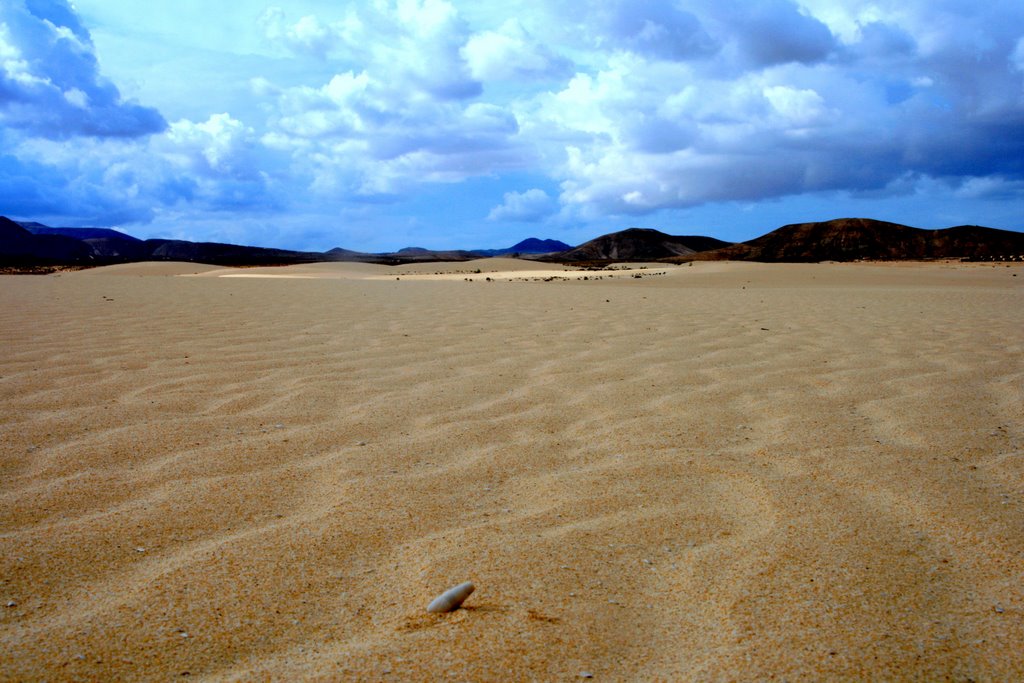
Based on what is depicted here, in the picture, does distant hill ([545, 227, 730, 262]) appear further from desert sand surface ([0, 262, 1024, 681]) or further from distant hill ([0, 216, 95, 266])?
desert sand surface ([0, 262, 1024, 681])

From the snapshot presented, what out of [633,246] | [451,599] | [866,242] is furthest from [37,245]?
[451,599]

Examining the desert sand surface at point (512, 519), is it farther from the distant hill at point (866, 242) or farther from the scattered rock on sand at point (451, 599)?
the distant hill at point (866, 242)

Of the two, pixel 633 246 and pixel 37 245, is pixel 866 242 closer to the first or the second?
pixel 633 246

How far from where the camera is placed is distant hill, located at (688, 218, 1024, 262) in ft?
156

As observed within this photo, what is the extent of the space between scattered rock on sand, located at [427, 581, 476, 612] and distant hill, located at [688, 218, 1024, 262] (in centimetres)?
4893

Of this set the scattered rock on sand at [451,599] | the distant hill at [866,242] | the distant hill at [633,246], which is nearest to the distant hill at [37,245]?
the distant hill at [633,246]

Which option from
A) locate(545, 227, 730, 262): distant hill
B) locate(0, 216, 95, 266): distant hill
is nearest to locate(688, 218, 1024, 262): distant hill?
locate(545, 227, 730, 262): distant hill

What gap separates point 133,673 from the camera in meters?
1.51

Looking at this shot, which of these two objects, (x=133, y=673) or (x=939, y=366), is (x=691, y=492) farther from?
(x=939, y=366)

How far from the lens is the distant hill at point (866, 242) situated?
47.7 metres

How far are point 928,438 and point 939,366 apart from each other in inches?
76.8

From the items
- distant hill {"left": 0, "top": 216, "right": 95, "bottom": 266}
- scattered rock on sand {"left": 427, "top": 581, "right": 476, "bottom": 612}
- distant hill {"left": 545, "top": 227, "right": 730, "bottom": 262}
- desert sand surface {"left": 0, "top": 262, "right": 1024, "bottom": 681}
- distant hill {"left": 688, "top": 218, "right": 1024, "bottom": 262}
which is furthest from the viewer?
distant hill {"left": 0, "top": 216, "right": 95, "bottom": 266}

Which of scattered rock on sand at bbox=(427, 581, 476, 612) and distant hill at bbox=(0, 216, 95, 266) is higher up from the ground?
distant hill at bbox=(0, 216, 95, 266)

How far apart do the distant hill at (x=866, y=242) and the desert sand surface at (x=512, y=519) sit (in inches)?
1844
